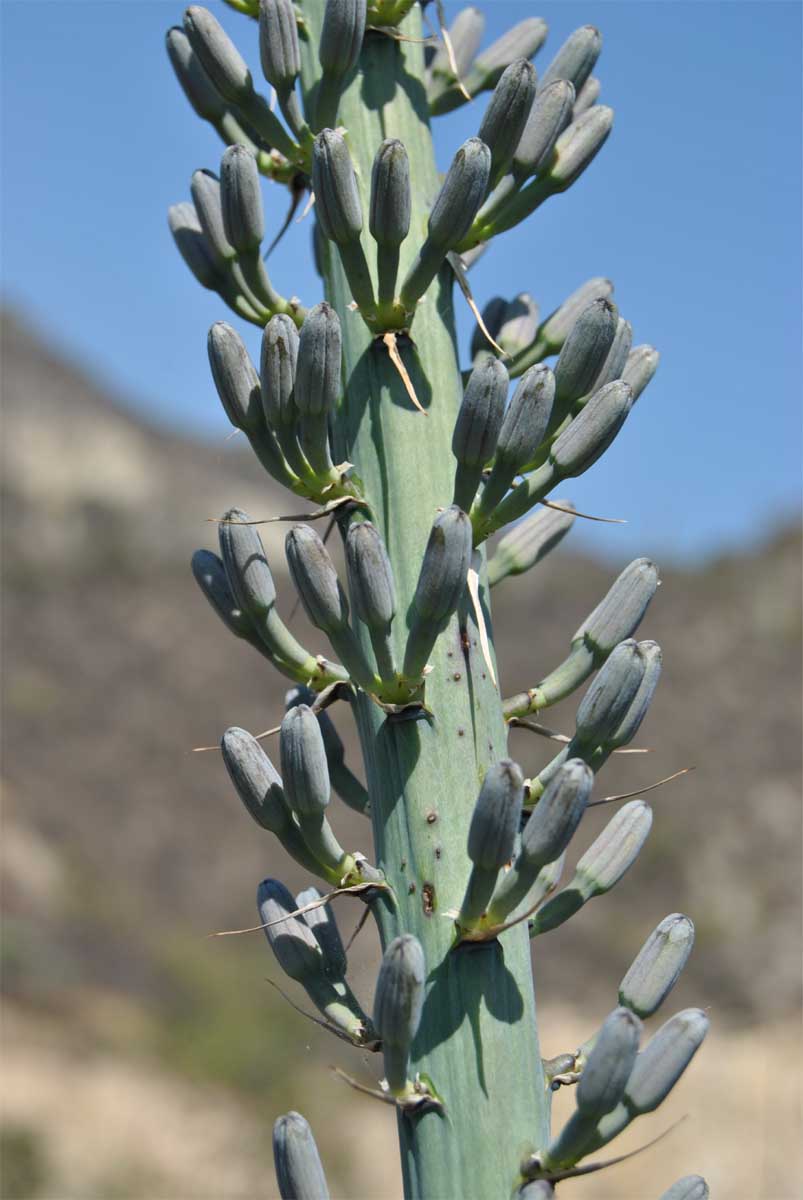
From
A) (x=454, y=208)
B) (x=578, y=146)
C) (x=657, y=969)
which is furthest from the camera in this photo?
(x=578, y=146)

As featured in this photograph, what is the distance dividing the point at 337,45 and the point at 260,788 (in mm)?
1494

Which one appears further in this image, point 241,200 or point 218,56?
point 218,56

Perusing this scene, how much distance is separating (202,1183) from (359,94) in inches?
524

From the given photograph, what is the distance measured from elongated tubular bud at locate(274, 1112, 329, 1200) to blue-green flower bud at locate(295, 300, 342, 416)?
4.06 ft

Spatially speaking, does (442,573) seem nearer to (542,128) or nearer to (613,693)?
(613,693)

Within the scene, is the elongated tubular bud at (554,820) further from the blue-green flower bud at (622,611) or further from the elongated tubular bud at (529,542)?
the elongated tubular bud at (529,542)

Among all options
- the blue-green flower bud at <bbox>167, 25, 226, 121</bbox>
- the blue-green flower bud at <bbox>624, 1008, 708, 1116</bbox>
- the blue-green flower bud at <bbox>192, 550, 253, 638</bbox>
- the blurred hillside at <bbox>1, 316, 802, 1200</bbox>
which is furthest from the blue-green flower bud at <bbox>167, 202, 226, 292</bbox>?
the blurred hillside at <bbox>1, 316, 802, 1200</bbox>

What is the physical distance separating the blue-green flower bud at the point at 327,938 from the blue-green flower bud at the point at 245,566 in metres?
0.58

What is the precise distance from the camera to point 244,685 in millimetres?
24625

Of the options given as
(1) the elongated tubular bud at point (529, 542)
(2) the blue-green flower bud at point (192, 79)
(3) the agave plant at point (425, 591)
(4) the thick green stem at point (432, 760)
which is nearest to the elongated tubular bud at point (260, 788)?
(3) the agave plant at point (425, 591)

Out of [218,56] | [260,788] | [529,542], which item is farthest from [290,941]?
[218,56]

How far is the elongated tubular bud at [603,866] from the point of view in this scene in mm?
2168

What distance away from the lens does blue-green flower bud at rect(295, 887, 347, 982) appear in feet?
7.34

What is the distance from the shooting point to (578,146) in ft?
8.29
